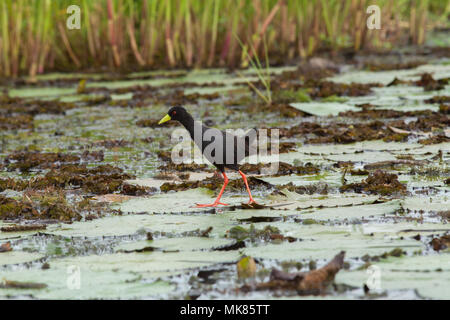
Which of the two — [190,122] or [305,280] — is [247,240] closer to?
[305,280]

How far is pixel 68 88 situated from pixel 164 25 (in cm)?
230

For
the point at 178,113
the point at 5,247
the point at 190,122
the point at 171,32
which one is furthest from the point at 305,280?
the point at 171,32

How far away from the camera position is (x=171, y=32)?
14.6 m

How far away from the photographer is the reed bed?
13.9 metres

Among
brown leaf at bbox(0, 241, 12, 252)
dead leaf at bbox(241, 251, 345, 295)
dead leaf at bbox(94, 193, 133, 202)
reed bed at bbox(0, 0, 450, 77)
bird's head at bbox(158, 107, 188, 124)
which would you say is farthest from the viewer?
reed bed at bbox(0, 0, 450, 77)

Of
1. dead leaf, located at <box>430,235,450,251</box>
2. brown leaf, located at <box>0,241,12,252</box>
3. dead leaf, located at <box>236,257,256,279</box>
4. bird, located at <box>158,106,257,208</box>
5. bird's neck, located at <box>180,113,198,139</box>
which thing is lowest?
brown leaf, located at <box>0,241,12,252</box>

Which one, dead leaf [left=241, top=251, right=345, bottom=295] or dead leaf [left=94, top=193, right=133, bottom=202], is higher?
dead leaf [left=241, top=251, right=345, bottom=295]

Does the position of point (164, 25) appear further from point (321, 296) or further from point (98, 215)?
point (321, 296)

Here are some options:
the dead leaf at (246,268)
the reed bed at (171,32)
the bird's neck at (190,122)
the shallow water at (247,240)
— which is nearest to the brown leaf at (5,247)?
the shallow water at (247,240)

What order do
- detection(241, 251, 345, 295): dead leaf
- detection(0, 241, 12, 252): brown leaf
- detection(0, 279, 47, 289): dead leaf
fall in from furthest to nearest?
detection(0, 241, 12, 252): brown leaf
detection(0, 279, 47, 289): dead leaf
detection(241, 251, 345, 295): dead leaf

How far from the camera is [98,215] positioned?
535 cm

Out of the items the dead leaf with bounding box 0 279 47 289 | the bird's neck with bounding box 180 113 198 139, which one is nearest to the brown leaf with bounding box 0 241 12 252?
the dead leaf with bounding box 0 279 47 289

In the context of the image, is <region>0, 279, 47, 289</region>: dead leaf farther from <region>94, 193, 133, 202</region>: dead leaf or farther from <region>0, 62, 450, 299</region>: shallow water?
<region>94, 193, 133, 202</region>: dead leaf

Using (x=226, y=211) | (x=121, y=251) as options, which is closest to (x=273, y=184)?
(x=226, y=211)
